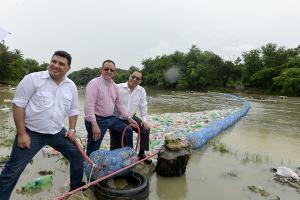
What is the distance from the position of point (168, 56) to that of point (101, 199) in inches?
2688

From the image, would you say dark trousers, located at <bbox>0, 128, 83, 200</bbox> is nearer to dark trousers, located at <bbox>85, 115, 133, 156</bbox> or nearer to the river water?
dark trousers, located at <bbox>85, 115, 133, 156</bbox>

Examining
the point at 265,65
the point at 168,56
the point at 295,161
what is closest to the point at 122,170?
the point at 295,161

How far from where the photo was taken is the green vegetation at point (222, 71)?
43.7 metres

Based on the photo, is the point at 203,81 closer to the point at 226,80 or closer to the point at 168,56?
the point at 226,80

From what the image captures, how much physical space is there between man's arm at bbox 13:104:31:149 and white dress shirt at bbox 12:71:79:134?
0.21 ft

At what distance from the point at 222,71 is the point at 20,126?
52.6 meters

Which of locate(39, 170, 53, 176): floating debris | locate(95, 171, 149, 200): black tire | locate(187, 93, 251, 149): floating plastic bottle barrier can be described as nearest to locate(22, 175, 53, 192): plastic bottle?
locate(39, 170, 53, 176): floating debris

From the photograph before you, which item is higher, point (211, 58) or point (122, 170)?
point (211, 58)

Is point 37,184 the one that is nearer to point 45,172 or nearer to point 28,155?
point 45,172

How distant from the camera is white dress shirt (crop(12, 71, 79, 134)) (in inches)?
128

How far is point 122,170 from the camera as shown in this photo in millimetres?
4289

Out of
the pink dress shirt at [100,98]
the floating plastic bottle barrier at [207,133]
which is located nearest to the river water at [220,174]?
the floating plastic bottle barrier at [207,133]

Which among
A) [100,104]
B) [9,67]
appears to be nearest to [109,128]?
[100,104]

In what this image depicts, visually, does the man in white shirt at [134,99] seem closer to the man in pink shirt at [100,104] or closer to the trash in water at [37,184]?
the man in pink shirt at [100,104]
